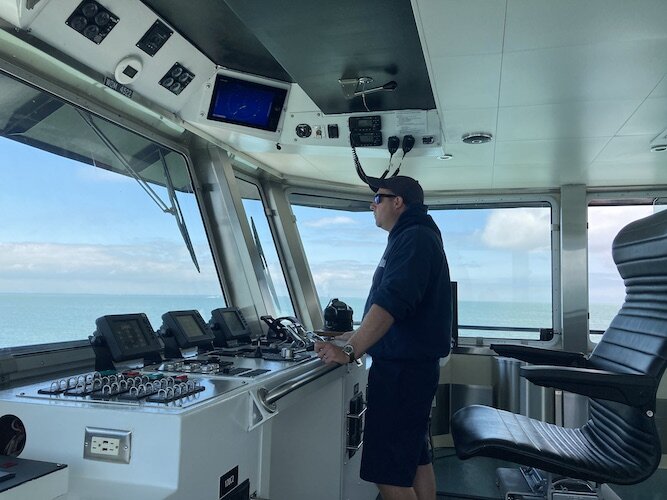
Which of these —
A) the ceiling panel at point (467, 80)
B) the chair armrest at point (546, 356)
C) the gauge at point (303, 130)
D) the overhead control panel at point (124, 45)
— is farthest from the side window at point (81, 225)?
the chair armrest at point (546, 356)

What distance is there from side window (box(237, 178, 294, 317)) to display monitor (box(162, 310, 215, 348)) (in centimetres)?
152

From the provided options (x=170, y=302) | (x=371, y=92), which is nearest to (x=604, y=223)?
(x=371, y=92)

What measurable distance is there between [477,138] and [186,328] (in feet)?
6.06

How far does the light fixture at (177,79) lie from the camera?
236 cm

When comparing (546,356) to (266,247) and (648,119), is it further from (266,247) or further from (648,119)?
(266,247)

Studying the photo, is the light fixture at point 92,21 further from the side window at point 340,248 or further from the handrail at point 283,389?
the side window at point 340,248

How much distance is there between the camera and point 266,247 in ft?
13.3

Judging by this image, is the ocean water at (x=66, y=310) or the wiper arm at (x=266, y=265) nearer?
the ocean water at (x=66, y=310)

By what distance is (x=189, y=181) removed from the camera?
3.12 meters

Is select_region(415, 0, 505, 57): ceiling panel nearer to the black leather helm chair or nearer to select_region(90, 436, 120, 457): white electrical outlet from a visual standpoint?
the black leather helm chair

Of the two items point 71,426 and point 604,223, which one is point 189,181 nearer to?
point 71,426

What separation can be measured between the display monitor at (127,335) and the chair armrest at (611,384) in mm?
1260

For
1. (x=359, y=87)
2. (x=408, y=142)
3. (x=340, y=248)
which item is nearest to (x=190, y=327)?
(x=359, y=87)

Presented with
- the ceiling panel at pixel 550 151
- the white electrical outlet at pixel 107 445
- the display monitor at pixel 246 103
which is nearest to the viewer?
the white electrical outlet at pixel 107 445
